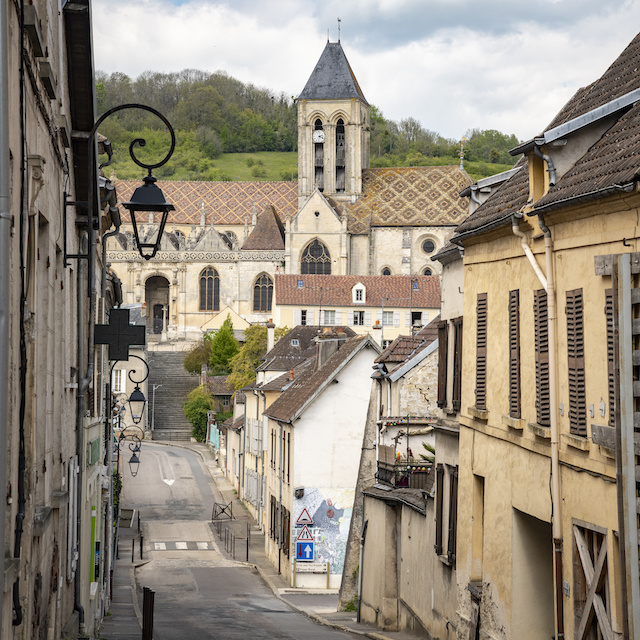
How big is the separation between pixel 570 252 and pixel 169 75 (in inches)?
7168

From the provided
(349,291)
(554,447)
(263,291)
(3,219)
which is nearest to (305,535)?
(554,447)

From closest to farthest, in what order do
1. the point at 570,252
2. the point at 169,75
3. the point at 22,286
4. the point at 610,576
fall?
the point at 22,286, the point at 610,576, the point at 570,252, the point at 169,75

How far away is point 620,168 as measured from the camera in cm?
888

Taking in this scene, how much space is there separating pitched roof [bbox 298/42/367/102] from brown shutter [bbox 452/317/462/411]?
227ft

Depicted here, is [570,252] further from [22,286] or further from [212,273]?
[212,273]

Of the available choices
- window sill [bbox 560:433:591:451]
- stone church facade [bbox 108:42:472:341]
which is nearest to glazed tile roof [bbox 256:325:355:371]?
stone church facade [bbox 108:42:472:341]

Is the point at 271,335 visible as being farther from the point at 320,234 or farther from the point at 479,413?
the point at 479,413

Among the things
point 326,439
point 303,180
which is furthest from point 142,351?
point 326,439

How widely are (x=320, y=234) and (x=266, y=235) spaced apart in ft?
31.8

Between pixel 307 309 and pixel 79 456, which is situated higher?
pixel 307 309

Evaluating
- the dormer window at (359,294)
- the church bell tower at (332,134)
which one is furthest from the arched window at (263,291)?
the dormer window at (359,294)

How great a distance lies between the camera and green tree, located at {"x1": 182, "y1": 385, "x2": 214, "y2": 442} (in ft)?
213

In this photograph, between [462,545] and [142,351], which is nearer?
[462,545]

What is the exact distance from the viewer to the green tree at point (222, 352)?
7312cm
